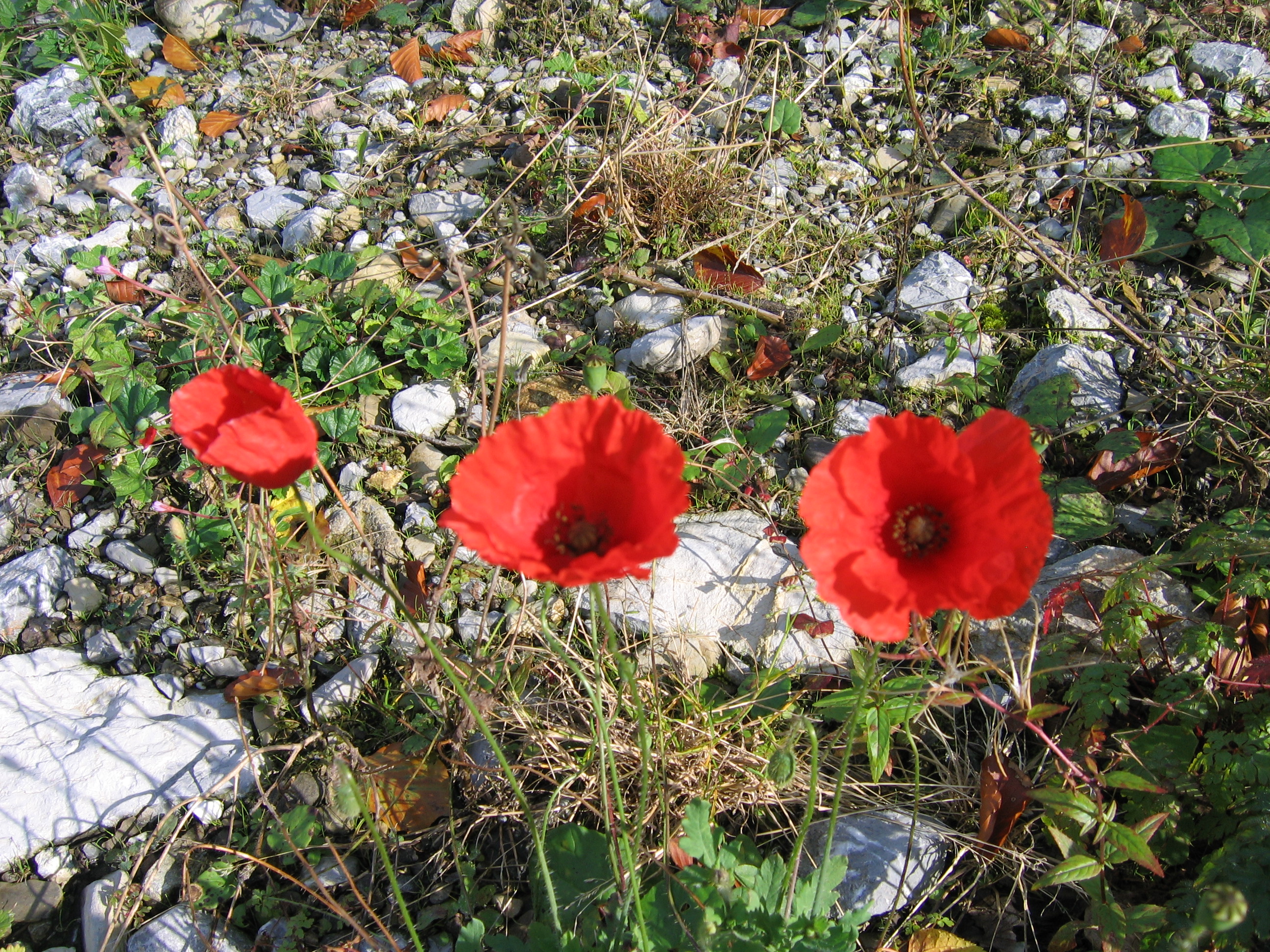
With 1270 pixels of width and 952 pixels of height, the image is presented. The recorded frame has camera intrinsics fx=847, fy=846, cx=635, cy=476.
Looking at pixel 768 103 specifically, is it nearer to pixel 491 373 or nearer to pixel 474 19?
pixel 474 19

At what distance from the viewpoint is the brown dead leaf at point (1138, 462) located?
104 inches

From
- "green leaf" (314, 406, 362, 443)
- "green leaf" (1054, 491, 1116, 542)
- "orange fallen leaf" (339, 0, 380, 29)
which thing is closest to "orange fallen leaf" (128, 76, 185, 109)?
"orange fallen leaf" (339, 0, 380, 29)

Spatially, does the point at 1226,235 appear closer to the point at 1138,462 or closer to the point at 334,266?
the point at 1138,462

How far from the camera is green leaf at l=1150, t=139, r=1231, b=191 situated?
3.19 metres

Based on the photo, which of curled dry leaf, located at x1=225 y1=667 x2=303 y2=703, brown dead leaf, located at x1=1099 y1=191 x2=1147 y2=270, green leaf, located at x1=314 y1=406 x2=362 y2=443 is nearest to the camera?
curled dry leaf, located at x1=225 y1=667 x2=303 y2=703

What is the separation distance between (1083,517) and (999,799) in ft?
3.08

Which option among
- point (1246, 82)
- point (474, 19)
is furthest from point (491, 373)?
point (1246, 82)

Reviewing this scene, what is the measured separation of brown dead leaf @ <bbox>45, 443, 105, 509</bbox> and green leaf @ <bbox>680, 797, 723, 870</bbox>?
2.35 m

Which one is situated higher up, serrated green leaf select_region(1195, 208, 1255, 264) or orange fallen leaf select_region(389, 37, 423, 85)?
orange fallen leaf select_region(389, 37, 423, 85)

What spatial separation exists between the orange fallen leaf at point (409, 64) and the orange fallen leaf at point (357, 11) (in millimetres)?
378

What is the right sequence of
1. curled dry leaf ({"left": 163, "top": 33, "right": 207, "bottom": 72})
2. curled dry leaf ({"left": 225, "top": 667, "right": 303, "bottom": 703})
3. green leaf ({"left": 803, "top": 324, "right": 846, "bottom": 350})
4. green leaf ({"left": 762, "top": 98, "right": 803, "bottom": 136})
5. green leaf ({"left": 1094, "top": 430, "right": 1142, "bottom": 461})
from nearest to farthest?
curled dry leaf ({"left": 225, "top": 667, "right": 303, "bottom": 703})
green leaf ({"left": 1094, "top": 430, "right": 1142, "bottom": 461})
green leaf ({"left": 803, "top": 324, "right": 846, "bottom": 350})
green leaf ({"left": 762, "top": 98, "right": 803, "bottom": 136})
curled dry leaf ({"left": 163, "top": 33, "right": 207, "bottom": 72})

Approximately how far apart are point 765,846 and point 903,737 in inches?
19.2

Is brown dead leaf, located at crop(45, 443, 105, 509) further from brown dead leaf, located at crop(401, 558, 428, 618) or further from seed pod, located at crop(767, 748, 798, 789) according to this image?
seed pod, located at crop(767, 748, 798, 789)

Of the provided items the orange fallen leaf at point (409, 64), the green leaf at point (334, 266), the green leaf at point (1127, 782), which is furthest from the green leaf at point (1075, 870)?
the orange fallen leaf at point (409, 64)
